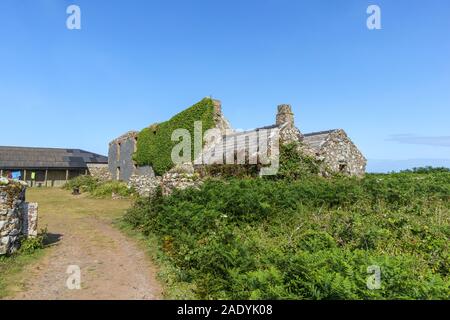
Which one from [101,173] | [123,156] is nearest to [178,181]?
[123,156]

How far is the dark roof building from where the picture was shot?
34688 millimetres

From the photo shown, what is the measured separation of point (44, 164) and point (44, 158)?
1.45 m

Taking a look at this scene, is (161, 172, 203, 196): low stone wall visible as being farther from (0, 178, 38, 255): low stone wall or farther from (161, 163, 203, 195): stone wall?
(0, 178, 38, 255): low stone wall

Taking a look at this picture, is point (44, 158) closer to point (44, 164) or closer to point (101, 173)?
point (44, 164)

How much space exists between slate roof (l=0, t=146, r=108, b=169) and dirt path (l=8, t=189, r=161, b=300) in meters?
27.4

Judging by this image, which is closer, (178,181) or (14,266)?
(14,266)

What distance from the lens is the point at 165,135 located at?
23578 millimetres

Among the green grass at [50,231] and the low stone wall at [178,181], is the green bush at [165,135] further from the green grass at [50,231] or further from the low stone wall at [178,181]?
the low stone wall at [178,181]

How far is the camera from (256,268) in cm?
603
